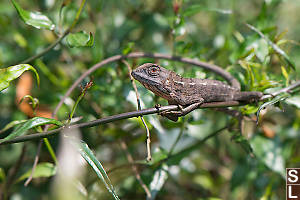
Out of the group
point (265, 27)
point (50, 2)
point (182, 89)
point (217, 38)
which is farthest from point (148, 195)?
point (50, 2)

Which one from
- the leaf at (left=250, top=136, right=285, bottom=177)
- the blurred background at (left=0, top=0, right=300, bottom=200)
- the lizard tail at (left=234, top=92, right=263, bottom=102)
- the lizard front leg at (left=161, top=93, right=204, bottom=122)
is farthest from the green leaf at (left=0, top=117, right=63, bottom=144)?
the leaf at (left=250, top=136, right=285, bottom=177)

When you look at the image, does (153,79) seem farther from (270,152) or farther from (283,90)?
(270,152)

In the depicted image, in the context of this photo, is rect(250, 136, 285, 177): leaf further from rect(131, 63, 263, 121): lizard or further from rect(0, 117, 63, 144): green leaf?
rect(0, 117, 63, 144): green leaf

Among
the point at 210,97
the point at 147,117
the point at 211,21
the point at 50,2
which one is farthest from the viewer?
the point at 211,21

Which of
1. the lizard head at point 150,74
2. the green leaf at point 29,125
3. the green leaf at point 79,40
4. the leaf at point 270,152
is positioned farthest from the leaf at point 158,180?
the green leaf at point 79,40

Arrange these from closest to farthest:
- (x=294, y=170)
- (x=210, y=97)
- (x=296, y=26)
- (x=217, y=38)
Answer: (x=210, y=97) < (x=294, y=170) < (x=217, y=38) < (x=296, y=26)

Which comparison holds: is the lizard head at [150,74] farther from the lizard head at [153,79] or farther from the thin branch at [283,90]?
the thin branch at [283,90]

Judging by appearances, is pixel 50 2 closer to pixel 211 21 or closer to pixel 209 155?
pixel 211 21

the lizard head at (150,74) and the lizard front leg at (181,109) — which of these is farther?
the lizard head at (150,74)
